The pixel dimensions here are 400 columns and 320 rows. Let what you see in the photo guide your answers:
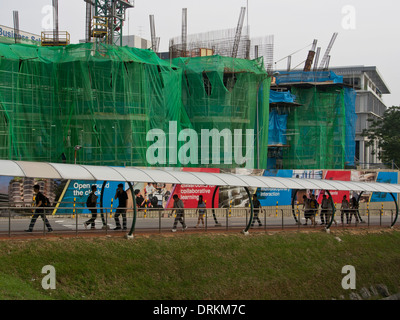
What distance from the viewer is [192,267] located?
1686 centimetres

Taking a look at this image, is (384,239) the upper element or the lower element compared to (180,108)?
lower

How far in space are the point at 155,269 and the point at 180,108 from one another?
26.5 metres

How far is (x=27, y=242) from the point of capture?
603 inches

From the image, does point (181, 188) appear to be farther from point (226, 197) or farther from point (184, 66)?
point (184, 66)

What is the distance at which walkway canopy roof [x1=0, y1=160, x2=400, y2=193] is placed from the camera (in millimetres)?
15977

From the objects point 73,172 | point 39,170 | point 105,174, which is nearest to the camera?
point 39,170

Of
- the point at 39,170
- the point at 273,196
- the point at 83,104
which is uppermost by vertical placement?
the point at 83,104

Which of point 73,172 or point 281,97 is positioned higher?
point 281,97

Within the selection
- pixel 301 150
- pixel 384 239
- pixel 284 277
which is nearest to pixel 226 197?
pixel 384 239

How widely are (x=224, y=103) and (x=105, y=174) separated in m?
26.0

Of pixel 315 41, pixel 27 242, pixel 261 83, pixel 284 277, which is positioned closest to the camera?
pixel 27 242

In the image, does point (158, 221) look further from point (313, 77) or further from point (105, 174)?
point (313, 77)

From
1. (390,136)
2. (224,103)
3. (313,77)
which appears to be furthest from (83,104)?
(390,136)

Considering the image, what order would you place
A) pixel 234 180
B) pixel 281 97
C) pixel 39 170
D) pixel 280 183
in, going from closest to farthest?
pixel 39 170
pixel 234 180
pixel 280 183
pixel 281 97
